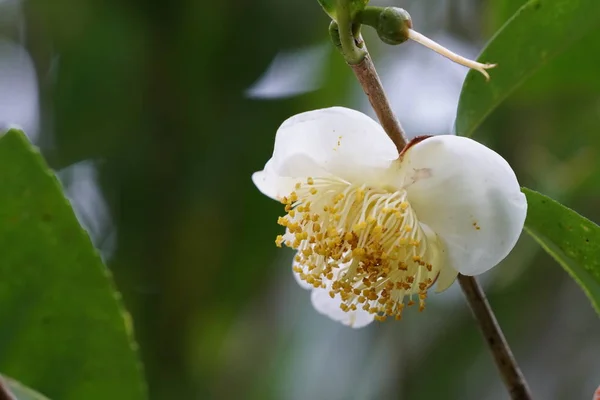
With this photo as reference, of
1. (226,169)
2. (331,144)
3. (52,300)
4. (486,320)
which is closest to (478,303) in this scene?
(486,320)

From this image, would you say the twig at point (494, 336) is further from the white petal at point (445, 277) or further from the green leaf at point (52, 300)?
the green leaf at point (52, 300)

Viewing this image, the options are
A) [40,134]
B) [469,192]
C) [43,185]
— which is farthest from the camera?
[40,134]

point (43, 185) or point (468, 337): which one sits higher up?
point (43, 185)

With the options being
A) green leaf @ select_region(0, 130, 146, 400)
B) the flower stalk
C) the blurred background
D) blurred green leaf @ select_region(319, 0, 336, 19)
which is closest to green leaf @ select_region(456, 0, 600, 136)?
the flower stalk

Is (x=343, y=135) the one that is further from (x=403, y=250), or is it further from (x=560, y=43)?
(x=560, y=43)

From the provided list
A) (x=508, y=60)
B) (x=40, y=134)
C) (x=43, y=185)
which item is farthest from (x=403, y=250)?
(x=40, y=134)

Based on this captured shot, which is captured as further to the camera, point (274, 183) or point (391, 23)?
point (274, 183)

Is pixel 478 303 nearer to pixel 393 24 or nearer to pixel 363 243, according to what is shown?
pixel 363 243

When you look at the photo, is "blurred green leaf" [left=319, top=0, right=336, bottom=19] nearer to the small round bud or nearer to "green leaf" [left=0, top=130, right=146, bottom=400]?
the small round bud
